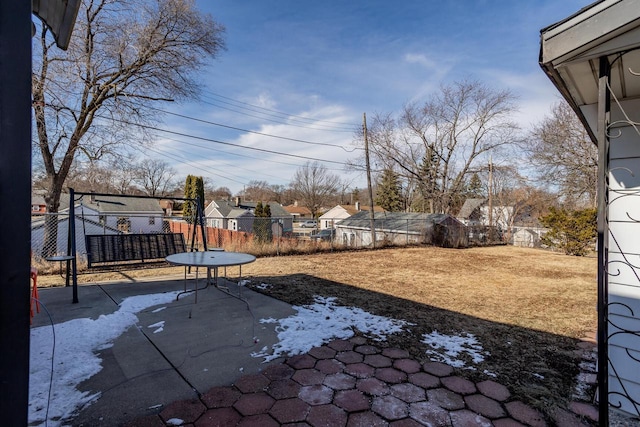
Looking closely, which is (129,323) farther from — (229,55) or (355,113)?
(355,113)

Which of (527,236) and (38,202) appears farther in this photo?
(38,202)

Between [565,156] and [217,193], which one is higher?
[217,193]

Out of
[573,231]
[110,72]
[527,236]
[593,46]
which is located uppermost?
[110,72]

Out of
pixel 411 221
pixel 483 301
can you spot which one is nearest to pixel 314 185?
pixel 411 221

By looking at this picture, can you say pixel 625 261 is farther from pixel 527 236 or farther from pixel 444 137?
pixel 444 137

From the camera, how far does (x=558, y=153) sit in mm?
14594

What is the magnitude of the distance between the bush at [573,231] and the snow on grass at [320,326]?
1198 centimetres

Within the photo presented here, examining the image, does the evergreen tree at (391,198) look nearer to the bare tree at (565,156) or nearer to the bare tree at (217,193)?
the bare tree at (565,156)

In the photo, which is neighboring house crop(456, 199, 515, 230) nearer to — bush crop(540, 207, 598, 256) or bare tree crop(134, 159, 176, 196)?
bush crop(540, 207, 598, 256)

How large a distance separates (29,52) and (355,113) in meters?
15.6

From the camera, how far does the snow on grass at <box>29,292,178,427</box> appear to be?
5.46 feet

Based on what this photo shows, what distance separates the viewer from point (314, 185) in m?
37.9

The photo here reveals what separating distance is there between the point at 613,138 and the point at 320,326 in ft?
9.07

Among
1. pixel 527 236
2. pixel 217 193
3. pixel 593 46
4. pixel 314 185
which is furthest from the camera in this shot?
pixel 217 193
